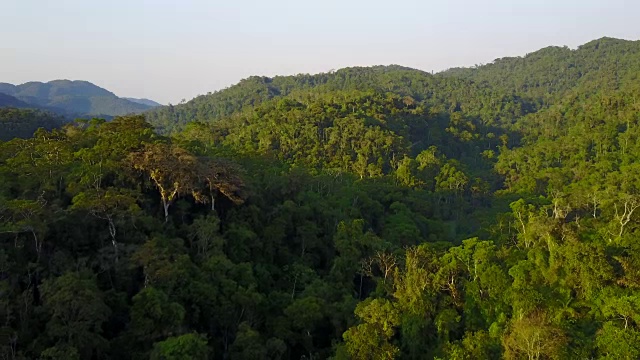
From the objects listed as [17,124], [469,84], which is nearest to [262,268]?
[17,124]

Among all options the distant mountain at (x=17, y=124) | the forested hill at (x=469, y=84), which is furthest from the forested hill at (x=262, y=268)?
the forested hill at (x=469, y=84)

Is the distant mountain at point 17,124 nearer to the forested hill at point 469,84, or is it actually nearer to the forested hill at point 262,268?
the forested hill at point 262,268

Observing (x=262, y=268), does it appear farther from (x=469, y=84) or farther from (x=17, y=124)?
(x=469, y=84)

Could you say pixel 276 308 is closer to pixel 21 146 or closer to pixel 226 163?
pixel 226 163

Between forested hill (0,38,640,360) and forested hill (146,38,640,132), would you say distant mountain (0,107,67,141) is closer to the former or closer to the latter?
forested hill (0,38,640,360)

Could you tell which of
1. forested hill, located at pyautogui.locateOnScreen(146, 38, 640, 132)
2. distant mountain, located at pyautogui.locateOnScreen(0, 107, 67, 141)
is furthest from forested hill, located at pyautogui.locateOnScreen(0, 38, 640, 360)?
forested hill, located at pyautogui.locateOnScreen(146, 38, 640, 132)

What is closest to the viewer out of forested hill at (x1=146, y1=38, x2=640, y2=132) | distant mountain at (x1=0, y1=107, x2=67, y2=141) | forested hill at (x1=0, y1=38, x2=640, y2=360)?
forested hill at (x1=0, y1=38, x2=640, y2=360)

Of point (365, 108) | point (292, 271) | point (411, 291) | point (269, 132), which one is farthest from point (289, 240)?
point (365, 108)

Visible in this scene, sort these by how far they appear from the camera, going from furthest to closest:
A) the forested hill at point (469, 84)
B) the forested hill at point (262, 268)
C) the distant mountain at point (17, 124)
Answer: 1. the forested hill at point (469, 84)
2. the distant mountain at point (17, 124)
3. the forested hill at point (262, 268)
